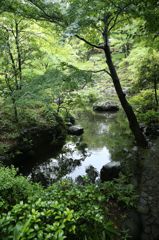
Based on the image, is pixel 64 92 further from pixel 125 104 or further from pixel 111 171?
pixel 111 171

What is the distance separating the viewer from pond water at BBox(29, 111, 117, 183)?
10.00 metres

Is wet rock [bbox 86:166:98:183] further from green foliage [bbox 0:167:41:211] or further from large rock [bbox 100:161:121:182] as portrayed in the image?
green foliage [bbox 0:167:41:211]

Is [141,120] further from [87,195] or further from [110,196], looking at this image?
[87,195]

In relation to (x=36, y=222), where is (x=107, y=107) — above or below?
above

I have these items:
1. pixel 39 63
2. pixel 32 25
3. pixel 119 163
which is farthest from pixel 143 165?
pixel 39 63

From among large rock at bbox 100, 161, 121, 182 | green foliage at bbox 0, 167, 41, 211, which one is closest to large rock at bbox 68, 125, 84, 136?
large rock at bbox 100, 161, 121, 182

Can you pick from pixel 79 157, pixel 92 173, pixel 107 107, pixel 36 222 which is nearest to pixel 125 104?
pixel 92 173

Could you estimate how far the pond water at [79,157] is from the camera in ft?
32.8

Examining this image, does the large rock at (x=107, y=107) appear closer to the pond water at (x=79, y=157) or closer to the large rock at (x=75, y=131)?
the pond water at (x=79, y=157)

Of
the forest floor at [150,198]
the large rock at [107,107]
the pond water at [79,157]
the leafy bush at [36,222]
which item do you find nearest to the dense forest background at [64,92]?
the leafy bush at [36,222]

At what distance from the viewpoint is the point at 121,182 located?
6.63m

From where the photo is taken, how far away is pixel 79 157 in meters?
11.8

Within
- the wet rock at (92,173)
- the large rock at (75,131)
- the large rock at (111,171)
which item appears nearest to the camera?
the large rock at (111,171)

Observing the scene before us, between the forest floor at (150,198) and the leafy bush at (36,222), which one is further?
the forest floor at (150,198)
